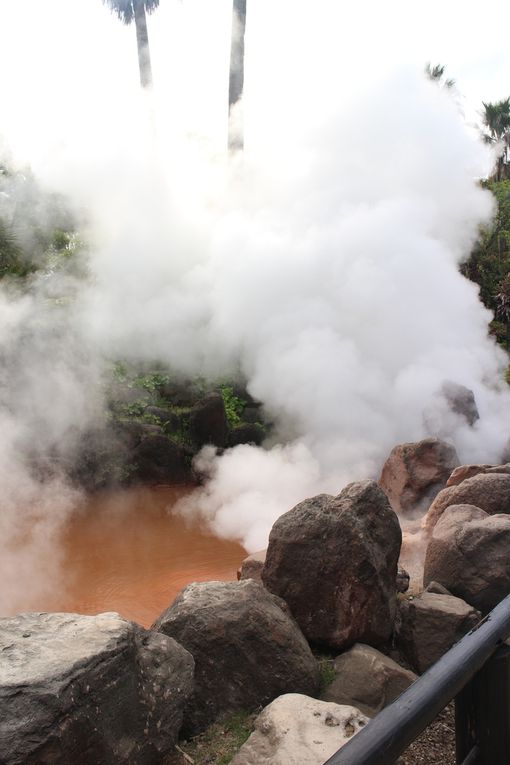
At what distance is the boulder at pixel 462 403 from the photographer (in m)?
8.32

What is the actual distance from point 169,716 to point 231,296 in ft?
25.9

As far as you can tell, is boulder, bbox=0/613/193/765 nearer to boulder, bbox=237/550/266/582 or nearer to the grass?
the grass

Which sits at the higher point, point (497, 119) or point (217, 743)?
point (497, 119)

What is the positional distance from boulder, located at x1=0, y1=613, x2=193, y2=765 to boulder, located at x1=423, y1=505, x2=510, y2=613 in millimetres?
2135

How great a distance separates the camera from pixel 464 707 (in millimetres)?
1257

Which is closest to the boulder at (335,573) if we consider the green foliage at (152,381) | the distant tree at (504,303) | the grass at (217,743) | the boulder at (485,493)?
the grass at (217,743)

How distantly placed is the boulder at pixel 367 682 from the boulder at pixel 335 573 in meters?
0.20

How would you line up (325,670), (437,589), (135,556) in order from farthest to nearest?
(135,556) → (437,589) → (325,670)

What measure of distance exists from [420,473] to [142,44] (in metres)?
12.9

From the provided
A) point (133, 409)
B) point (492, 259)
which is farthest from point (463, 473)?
point (492, 259)

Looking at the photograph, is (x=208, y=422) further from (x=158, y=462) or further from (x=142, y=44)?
(x=142, y=44)

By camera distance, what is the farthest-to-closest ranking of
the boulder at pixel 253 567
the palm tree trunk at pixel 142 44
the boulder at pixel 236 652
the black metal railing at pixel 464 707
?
1. the palm tree trunk at pixel 142 44
2. the boulder at pixel 253 567
3. the boulder at pixel 236 652
4. the black metal railing at pixel 464 707

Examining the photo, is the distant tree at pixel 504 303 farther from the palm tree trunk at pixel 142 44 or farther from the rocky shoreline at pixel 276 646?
the rocky shoreline at pixel 276 646

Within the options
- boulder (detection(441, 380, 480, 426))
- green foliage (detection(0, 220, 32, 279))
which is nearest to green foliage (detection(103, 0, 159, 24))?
green foliage (detection(0, 220, 32, 279))
